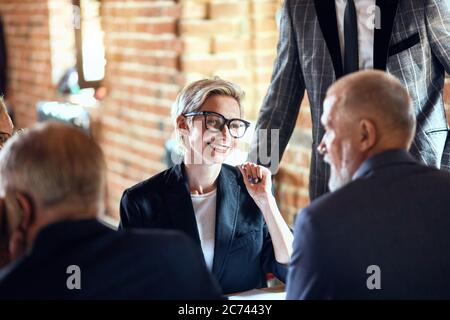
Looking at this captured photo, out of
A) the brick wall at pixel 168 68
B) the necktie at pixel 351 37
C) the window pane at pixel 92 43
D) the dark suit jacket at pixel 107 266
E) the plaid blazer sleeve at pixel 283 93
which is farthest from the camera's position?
the window pane at pixel 92 43

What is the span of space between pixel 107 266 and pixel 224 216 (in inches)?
39.1

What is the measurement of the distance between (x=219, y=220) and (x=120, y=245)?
955 mm

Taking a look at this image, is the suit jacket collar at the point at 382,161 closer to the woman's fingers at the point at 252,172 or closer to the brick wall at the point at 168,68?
the woman's fingers at the point at 252,172

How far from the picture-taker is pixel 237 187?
7.43 feet

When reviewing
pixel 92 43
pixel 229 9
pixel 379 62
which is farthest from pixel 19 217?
pixel 92 43

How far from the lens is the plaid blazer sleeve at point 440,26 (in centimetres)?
214

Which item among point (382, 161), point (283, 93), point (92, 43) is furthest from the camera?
point (92, 43)

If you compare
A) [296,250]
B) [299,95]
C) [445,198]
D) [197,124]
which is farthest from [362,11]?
[296,250]

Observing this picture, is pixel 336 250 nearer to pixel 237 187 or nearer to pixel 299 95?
pixel 237 187

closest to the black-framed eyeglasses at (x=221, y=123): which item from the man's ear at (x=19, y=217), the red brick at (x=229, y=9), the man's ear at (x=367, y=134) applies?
the man's ear at (x=367, y=134)

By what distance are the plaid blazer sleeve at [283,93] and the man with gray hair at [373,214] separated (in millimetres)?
832

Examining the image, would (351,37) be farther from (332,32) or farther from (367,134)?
(367,134)

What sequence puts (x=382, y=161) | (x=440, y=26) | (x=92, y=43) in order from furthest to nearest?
(x=92, y=43) → (x=440, y=26) → (x=382, y=161)

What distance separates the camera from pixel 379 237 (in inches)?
54.4
